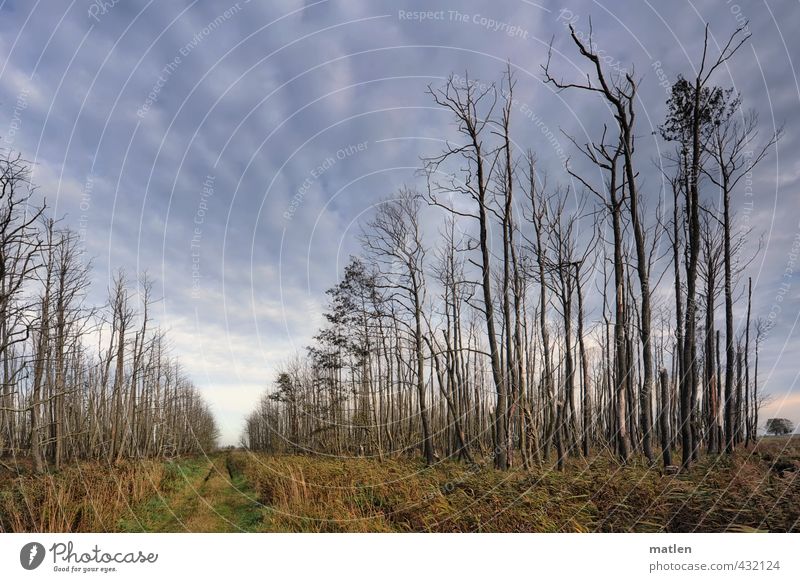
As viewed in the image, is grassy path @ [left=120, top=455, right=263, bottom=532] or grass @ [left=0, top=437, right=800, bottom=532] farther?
grassy path @ [left=120, top=455, right=263, bottom=532]

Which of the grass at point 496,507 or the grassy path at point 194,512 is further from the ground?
the grass at point 496,507

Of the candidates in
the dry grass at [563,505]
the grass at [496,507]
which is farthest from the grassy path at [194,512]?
the dry grass at [563,505]

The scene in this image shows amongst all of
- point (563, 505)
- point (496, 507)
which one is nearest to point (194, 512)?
point (496, 507)

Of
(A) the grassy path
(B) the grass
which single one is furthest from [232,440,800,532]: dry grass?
(A) the grassy path

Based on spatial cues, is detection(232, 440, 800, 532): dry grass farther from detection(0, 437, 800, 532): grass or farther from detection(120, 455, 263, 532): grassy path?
detection(120, 455, 263, 532): grassy path

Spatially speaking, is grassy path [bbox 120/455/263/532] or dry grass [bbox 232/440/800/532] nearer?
dry grass [bbox 232/440/800/532]

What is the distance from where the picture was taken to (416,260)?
17.7 meters

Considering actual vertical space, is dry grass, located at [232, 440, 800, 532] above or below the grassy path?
above

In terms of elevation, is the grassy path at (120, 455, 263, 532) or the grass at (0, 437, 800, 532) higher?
the grass at (0, 437, 800, 532)

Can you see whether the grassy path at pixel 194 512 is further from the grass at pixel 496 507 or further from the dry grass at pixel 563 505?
Answer: the dry grass at pixel 563 505

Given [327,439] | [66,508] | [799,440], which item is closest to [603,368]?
[799,440]
